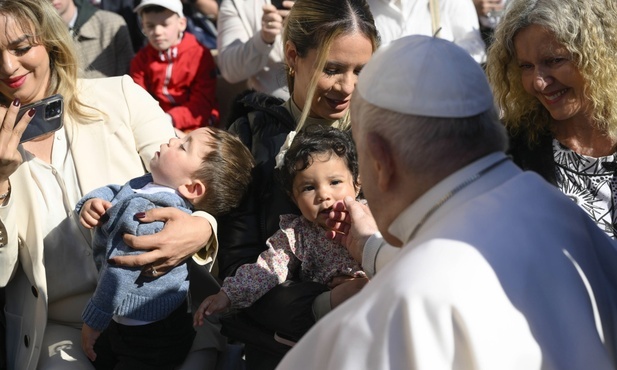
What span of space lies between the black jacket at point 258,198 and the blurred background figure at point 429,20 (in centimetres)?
177

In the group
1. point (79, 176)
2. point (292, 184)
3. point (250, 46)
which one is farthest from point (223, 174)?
point (250, 46)

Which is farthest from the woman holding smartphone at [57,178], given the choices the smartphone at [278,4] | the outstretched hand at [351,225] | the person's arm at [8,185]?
the smartphone at [278,4]

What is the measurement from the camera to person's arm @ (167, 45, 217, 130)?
6.49m

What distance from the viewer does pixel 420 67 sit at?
2459 millimetres

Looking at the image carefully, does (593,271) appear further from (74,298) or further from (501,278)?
(74,298)

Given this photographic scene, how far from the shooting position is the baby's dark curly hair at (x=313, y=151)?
11.7ft

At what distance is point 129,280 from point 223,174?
0.54 metres

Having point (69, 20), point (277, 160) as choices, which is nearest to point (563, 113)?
point (277, 160)

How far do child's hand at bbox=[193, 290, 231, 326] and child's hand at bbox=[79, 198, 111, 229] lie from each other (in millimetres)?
541

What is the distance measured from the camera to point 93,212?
3697 millimetres

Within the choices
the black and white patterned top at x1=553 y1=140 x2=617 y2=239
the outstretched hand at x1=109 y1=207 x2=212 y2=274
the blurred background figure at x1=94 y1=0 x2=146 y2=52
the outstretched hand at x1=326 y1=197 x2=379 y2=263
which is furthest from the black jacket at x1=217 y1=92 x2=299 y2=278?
the blurred background figure at x1=94 y1=0 x2=146 y2=52

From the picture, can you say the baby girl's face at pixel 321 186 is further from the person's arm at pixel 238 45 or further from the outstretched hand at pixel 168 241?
the person's arm at pixel 238 45

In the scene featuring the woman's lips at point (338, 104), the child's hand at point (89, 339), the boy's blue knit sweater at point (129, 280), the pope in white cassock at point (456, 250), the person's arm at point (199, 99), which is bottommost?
the person's arm at point (199, 99)

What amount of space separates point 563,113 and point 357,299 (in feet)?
6.67
